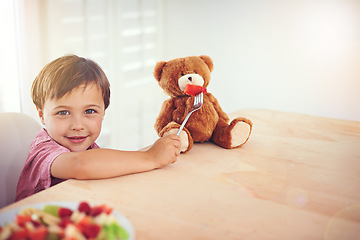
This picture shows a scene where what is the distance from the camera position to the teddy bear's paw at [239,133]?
3.08ft

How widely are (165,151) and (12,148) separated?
406 mm

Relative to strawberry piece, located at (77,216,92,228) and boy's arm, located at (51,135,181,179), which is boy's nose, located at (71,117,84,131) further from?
strawberry piece, located at (77,216,92,228)

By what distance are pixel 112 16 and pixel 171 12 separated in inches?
17.5

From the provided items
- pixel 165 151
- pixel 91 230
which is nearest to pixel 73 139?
pixel 165 151

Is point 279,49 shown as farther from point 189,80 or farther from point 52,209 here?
point 52,209

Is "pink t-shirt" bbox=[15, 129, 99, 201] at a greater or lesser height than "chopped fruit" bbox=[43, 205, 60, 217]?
lesser

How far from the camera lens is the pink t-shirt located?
0.77 m

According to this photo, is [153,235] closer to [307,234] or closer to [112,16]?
[307,234]

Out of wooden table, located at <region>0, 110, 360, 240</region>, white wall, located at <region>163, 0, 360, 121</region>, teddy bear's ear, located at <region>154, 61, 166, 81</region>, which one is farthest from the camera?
white wall, located at <region>163, 0, 360, 121</region>

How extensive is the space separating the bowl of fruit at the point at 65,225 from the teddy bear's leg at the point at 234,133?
484mm

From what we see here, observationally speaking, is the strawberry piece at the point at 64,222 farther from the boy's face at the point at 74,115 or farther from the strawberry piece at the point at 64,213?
the boy's face at the point at 74,115

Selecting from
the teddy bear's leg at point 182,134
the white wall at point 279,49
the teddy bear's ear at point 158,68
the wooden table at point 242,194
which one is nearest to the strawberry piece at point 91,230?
the wooden table at point 242,194

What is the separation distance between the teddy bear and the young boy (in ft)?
0.31

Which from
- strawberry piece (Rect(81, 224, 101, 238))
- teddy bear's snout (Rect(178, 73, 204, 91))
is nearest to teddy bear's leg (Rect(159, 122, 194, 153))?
teddy bear's snout (Rect(178, 73, 204, 91))
